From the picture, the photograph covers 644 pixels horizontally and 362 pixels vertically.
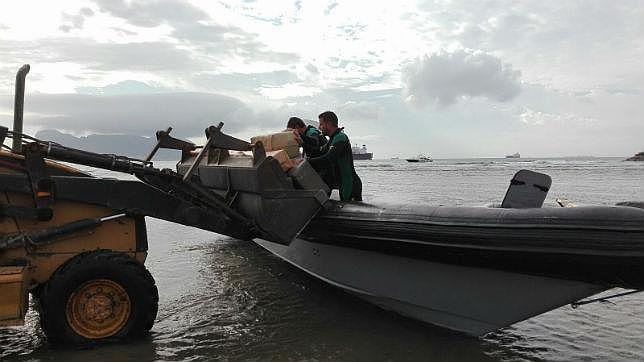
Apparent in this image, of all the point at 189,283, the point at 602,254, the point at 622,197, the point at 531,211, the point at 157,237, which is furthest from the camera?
the point at 622,197

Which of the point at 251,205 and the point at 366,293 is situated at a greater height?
the point at 251,205

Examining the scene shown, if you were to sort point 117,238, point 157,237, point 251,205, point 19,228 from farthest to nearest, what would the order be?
point 157,237 < point 251,205 < point 117,238 < point 19,228

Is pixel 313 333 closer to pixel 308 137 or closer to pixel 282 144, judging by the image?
pixel 282 144

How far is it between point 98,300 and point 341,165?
311 centimetres

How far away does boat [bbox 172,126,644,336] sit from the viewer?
3.86 metres

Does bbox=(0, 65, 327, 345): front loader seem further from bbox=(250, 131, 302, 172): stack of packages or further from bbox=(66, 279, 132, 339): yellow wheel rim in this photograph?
bbox=(250, 131, 302, 172): stack of packages

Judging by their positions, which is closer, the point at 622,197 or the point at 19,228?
the point at 19,228

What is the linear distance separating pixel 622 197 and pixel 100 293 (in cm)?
2156

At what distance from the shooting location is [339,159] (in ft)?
20.5

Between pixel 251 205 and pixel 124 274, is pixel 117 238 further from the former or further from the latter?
pixel 251 205

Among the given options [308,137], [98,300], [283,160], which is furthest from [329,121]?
[98,300]

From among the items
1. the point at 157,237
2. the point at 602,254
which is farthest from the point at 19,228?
the point at 157,237

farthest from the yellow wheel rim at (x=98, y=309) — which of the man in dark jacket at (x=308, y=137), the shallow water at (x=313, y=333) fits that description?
the man in dark jacket at (x=308, y=137)

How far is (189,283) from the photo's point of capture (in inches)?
283
